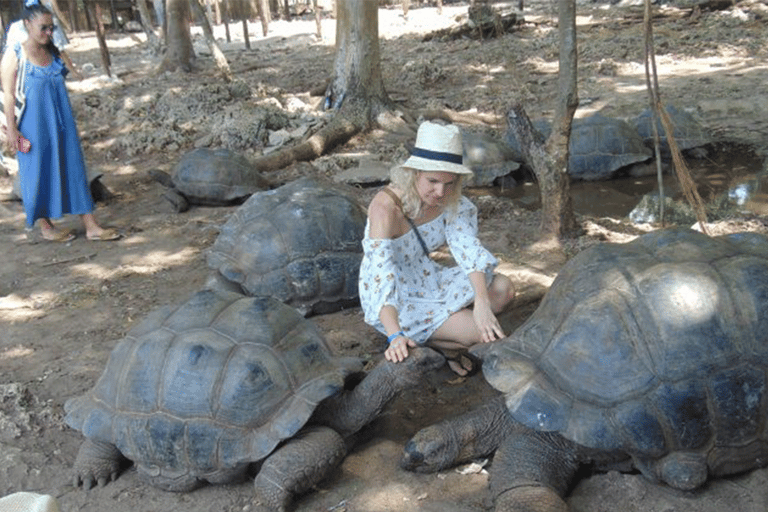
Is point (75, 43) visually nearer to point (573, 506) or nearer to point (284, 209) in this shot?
point (284, 209)

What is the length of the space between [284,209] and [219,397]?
210cm

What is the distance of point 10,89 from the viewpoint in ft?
19.1

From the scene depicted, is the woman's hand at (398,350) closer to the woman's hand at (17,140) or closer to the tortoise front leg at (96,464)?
the tortoise front leg at (96,464)

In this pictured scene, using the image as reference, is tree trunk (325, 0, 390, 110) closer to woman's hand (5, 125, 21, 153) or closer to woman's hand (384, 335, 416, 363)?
woman's hand (5, 125, 21, 153)

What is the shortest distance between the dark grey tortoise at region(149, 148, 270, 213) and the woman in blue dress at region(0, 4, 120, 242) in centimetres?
96

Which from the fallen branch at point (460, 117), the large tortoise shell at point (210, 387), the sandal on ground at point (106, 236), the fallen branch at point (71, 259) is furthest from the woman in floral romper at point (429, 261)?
the fallen branch at point (460, 117)

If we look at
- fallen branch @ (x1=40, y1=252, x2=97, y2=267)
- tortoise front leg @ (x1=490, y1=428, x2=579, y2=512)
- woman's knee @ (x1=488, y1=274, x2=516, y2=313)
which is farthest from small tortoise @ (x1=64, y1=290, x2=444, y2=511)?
fallen branch @ (x1=40, y1=252, x2=97, y2=267)

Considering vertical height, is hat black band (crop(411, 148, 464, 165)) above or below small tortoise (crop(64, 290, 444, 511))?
above

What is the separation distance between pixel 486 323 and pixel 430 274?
632mm

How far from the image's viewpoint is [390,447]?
3.38 m

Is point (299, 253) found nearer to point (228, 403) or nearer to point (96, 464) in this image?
point (228, 403)

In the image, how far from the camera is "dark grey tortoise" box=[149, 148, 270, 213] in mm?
7281

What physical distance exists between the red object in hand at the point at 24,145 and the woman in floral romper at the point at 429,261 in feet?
12.6

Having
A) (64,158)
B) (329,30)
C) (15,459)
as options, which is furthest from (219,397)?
(329,30)
